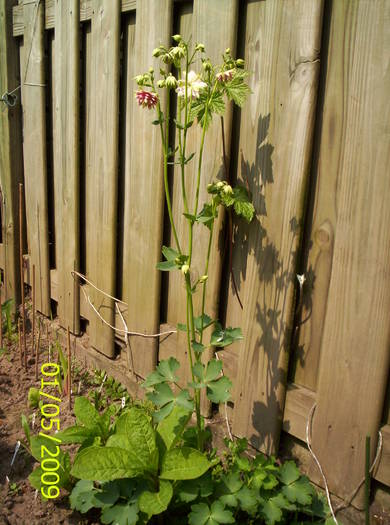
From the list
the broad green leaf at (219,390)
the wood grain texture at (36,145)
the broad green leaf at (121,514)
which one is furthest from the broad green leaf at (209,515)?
the wood grain texture at (36,145)

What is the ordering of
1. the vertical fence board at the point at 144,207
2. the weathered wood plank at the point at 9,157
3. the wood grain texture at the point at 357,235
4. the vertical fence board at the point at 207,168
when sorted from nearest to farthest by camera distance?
the wood grain texture at the point at 357,235, the vertical fence board at the point at 207,168, the vertical fence board at the point at 144,207, the weathered wood plank at the point at 9,157

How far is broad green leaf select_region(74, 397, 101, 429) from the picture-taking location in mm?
1903

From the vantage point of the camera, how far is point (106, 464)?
62.6 inches

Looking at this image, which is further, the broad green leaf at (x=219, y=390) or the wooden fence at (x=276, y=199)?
the broad green leaf at (x=219, y=390)

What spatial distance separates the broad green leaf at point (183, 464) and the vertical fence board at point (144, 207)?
0.72 metres

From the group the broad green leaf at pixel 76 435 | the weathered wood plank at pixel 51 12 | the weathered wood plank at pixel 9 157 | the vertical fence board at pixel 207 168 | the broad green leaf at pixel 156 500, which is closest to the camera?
the broad green leaf at pixel 156 500

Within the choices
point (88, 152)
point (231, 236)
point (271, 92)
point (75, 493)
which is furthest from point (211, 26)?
point (75, 493)

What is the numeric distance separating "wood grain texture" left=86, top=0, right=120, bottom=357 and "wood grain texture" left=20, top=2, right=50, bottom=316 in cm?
50

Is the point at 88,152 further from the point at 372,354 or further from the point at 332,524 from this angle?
the point at 332,524

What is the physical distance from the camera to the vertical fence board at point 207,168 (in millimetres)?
1744

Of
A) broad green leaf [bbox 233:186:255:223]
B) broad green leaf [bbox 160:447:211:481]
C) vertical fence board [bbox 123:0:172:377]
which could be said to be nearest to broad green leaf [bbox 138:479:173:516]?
broad green leaf [bbox 160:447:211:481]

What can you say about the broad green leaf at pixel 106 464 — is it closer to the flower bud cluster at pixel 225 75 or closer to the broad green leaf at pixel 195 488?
the broad green leaf at pixel 195 488

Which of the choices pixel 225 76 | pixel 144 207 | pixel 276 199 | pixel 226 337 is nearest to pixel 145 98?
pixel 225 76

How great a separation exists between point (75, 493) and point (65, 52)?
221cm
